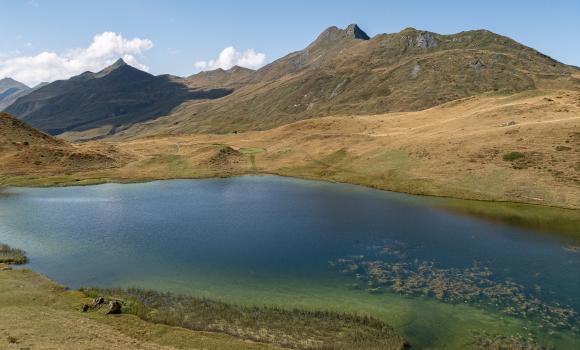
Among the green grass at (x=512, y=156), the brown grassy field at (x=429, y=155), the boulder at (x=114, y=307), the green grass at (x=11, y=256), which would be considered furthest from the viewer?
the green grass at (x=512, y=156)

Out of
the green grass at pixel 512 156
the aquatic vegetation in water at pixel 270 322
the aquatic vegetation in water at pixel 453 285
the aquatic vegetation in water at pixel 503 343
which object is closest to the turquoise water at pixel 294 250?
the aquatic vegetation in water at pixel 453 285

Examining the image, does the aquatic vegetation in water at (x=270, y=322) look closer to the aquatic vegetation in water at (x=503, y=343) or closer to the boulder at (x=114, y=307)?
the boulder at (x=114, y=307)

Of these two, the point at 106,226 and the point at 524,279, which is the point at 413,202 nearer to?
the point at 524,279

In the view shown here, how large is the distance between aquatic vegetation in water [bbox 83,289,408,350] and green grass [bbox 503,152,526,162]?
84955 mm

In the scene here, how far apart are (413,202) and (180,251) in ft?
184

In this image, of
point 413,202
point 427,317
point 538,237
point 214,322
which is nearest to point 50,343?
point 214,322

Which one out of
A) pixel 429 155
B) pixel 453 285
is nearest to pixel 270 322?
pixel 453 285

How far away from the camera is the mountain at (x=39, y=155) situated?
13388cm

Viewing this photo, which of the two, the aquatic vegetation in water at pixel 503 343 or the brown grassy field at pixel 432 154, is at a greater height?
the brown grassy field at pixel 432 154

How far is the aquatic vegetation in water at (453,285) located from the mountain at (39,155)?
118884 millimetres

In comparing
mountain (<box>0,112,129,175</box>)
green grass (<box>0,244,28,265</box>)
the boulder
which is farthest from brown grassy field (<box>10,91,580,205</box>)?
the boulder

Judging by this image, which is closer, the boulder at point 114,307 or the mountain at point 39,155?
the boulder at point 114,307

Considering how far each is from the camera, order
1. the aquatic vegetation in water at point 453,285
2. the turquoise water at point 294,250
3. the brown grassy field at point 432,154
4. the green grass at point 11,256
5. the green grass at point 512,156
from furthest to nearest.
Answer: the green grass at point 512,156 → the brown grassy field at point 432,154 → the green grass at point 11,256 → the turquoise water at point 294,250 → the aquatic vegetation in water at point 453,285

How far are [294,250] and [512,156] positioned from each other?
77.2 meters
